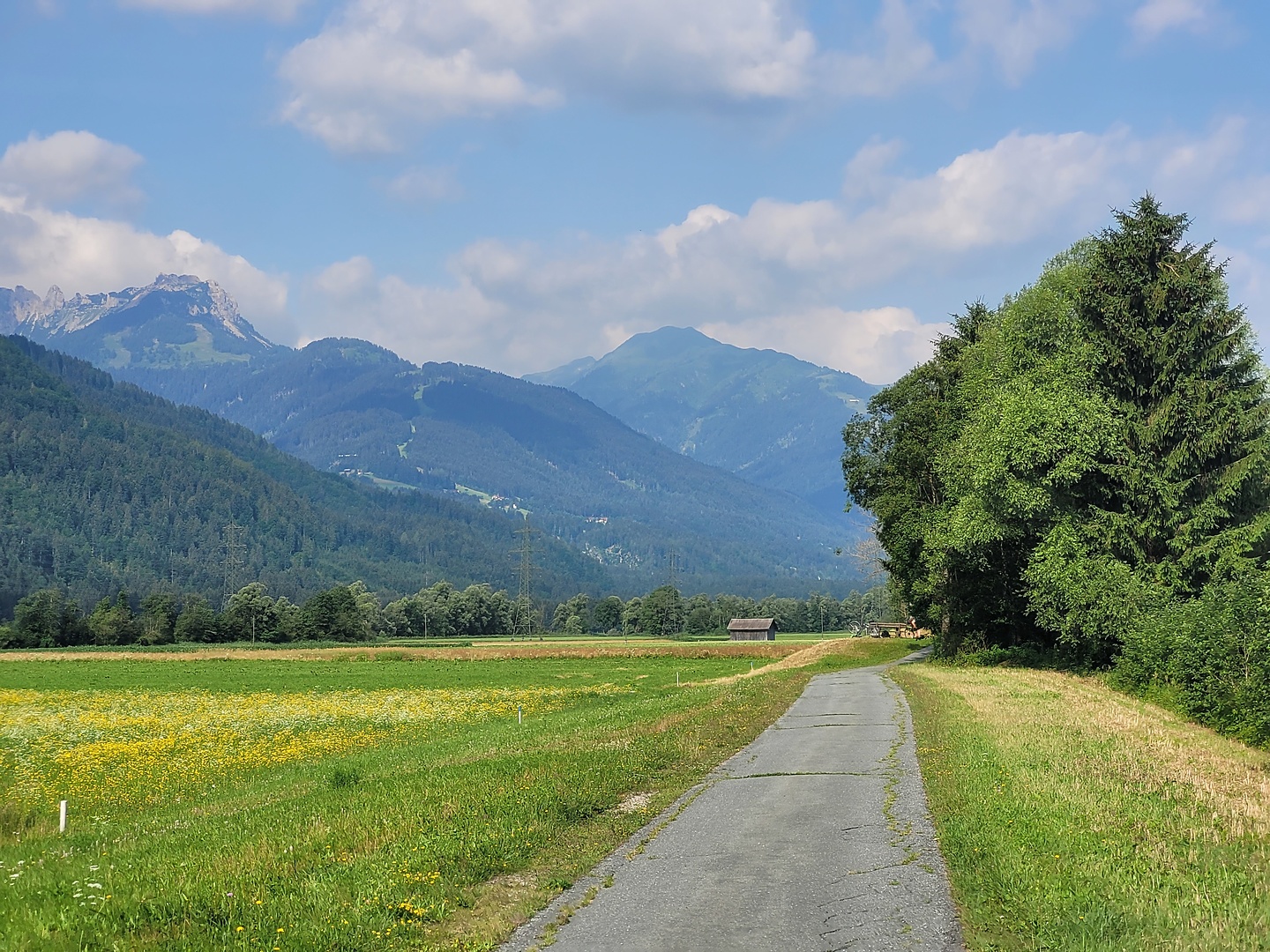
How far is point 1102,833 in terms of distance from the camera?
1164cm

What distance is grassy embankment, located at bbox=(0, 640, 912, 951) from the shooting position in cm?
909

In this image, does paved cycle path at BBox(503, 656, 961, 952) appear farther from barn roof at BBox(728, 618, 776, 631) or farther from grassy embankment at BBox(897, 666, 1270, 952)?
barn roof at BBox(728, 618, 776, 631)

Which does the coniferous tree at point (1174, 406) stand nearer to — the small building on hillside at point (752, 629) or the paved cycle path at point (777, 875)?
the paved cycle path at point (777, 875)

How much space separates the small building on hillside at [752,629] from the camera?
183875 mm

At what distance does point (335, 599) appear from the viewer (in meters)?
146

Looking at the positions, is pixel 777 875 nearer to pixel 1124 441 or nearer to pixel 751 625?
pixel 1124 441

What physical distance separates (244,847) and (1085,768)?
1286cm

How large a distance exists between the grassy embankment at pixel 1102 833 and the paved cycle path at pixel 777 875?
545mm

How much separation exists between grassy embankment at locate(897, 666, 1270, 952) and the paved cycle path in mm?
545

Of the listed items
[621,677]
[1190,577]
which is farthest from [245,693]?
[1190,577]

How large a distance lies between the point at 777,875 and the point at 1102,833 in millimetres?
4072

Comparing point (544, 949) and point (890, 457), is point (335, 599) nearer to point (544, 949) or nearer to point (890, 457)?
point (890, 457)

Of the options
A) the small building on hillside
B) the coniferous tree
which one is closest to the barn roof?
the small building on hillside

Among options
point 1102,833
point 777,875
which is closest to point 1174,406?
point 1102,833
